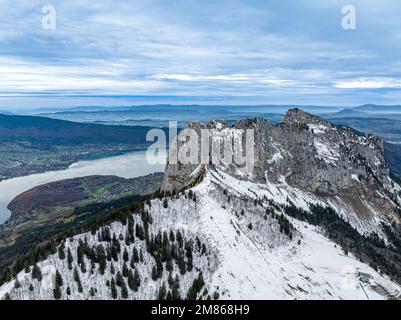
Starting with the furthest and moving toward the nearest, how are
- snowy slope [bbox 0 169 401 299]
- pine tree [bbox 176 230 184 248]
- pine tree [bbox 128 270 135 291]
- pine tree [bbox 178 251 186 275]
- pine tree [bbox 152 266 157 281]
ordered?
pine tree [bbox 176 230 184 248], pine tree [bbox 178 251 186 275], pine tree [bbox 152 266 157 281], pine tree [bbox 128 270 135 291], snowy slope [bbox 0 169 401 299]

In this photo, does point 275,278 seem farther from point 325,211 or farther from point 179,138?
point 325,211

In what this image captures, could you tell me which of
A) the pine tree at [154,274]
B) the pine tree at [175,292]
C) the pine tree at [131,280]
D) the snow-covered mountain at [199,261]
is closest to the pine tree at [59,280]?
the snow-covered mountain at [199,261]

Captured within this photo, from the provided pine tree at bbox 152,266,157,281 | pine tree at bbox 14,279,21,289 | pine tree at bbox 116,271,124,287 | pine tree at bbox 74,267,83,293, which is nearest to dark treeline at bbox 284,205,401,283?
pine tree at bbox 152,266,157,281

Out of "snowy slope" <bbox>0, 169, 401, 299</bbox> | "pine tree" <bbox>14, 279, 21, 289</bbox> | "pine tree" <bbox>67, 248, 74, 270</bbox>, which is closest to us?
"pine tree" <bbox>14, 279, 21, 289</bbox>

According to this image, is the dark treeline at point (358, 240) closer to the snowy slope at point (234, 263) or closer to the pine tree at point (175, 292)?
the snowy slope at point (234, 263)

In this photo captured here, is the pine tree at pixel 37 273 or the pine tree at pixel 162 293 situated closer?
the pine tree at pixel 37 273

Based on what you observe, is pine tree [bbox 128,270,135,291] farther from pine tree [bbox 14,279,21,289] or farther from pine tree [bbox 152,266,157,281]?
pine tree [bbox 14,279,21,289]

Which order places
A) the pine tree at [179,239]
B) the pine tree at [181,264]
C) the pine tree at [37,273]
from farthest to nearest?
the pine tree at [179,239], the pine tree at [181,264], the pine tree at [37,273]

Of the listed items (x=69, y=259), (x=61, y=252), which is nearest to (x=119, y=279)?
(x=69, y=259)

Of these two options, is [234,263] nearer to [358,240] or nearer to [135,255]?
[135,255]
